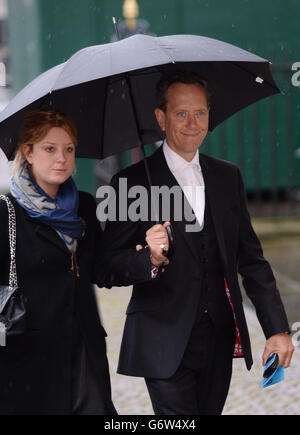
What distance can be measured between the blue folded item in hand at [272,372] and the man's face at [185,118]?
0.95 m

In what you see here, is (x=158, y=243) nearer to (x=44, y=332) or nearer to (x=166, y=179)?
(x=166, y=179)

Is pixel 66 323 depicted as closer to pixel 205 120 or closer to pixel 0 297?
pixel 0 297

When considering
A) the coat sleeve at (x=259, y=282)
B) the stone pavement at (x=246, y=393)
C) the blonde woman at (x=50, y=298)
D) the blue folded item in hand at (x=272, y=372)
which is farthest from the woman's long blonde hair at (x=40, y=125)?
the stone pavement at (x=246, y=393)

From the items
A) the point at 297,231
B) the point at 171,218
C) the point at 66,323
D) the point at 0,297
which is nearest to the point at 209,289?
the point at 171,218

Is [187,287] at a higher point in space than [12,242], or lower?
lower

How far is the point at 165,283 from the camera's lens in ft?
11.2

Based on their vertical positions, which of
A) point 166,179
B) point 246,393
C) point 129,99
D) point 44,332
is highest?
point 129,99

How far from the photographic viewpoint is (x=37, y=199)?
339 centimetres

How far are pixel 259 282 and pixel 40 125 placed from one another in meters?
1.21

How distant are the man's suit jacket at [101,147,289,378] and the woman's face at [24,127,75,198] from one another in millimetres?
226

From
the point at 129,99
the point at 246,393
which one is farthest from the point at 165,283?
the point at 246,393

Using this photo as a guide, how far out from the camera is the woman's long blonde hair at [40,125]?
3.42 metres

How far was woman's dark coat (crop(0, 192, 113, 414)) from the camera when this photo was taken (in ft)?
11.0

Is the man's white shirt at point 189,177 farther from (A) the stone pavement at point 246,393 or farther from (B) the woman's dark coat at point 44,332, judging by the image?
(A) the stone pavement at point 246,393
